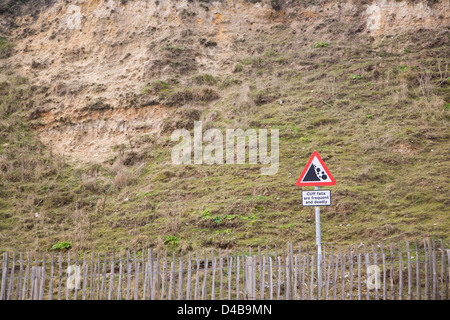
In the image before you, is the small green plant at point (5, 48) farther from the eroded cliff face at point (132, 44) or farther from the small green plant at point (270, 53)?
the small green plant at point (270, 53)

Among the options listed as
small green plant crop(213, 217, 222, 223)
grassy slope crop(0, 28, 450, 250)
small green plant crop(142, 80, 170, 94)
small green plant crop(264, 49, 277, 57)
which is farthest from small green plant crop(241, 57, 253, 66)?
small green plant crop(213, 217, 222, 223)

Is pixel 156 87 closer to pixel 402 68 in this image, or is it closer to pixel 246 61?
pixel 246 61

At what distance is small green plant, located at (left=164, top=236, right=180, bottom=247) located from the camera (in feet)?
28.1

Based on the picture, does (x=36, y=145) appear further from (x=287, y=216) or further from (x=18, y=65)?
(x=287, y=216)

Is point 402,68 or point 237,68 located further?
point 237,68

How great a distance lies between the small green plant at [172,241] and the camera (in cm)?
857

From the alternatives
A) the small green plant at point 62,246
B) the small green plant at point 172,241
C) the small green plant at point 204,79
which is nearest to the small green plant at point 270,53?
the small green plant at point 204,79

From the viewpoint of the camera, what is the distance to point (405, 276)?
627 cm

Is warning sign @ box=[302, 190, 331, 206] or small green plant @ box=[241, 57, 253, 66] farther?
small green plant @ box=[241, 57, 253, 66]

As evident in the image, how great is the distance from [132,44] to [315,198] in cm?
1378

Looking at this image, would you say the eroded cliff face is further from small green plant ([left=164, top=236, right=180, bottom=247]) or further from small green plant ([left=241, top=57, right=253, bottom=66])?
small green plant ([left=164, top=236, right=180, bottom=247])

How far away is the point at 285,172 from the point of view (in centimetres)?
1055

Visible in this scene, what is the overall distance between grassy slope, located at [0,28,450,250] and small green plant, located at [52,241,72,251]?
0.28 metres

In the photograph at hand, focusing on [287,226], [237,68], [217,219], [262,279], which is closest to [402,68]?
[237,68]
